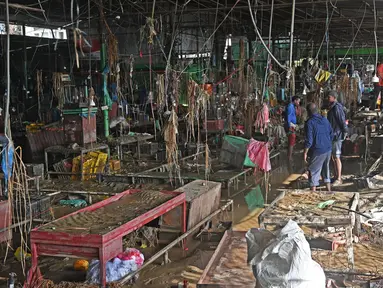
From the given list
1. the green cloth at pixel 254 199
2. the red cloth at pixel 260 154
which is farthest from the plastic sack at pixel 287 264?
the red cloth at pixel 260 154

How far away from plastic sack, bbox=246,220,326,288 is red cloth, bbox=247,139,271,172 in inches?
291

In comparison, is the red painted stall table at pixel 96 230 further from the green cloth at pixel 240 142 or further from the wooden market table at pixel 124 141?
the wooden market table at pixel 124 141

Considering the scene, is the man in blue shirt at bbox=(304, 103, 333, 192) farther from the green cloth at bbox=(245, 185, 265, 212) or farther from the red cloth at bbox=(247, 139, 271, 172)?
the red cloth at bbox=(247, 139, 271, 172)

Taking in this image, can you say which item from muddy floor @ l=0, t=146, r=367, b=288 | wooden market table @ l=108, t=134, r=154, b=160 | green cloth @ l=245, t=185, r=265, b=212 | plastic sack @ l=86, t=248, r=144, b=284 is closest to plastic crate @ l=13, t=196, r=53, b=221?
muddy floor @ l=0, t=146, r=367, b=288

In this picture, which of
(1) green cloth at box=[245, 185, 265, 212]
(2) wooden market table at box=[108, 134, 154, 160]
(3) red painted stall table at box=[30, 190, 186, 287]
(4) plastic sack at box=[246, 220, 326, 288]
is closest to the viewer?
(4) plastic sack at box=[246, 220, 326, 288]

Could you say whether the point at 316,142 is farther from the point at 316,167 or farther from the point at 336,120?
the point at 336,120

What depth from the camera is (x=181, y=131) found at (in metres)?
17.6

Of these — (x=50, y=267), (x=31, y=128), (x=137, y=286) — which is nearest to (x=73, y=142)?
(x=31, y=128)

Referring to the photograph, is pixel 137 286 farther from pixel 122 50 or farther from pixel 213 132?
Answer: pixel 122 50

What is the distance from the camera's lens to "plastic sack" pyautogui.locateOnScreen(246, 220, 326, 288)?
11.0 ft

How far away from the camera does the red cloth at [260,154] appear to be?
433 inches

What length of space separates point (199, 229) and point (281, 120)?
1137 cm

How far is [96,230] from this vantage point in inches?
222

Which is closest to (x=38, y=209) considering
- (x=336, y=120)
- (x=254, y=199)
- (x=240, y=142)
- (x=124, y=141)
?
(x=254, y=199)
